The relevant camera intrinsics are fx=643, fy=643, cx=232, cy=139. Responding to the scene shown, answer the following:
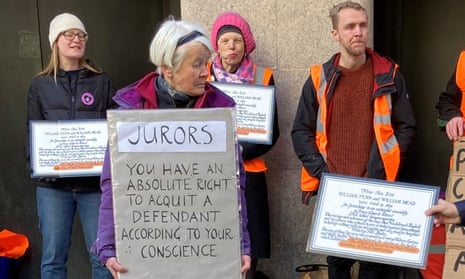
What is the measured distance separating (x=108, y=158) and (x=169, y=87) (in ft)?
1.25

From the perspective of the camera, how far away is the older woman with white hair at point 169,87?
2557 mm

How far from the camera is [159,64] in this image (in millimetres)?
2605

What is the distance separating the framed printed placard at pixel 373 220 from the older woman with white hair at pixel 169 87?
931mm

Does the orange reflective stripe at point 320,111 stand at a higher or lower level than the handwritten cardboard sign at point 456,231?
higher

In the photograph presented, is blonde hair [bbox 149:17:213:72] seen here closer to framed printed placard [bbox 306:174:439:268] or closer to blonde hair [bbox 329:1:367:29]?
framed printed placard [bbox 306:174:439:268]

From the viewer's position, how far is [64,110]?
4.11 meters

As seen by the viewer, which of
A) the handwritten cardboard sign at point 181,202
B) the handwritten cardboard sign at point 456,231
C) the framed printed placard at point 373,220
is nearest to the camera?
the handwritten cardboard sign at point 181,202

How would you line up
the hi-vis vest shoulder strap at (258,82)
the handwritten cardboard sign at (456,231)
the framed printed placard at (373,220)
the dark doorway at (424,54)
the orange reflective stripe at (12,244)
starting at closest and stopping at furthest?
the framed printed placard at (373,220) → the handwritten cardboard sign at (456,231) → the hi-vis vest shoulder strap at (258,82) → the dark doorway at (424,54) → the orange reflective stripe at (12,244)

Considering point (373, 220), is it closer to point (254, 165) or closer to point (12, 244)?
point (254, 165)

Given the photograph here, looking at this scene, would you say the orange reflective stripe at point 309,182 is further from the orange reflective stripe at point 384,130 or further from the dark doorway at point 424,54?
the dark doorway at point 424,54

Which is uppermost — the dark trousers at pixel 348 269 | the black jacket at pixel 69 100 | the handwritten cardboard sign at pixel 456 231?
the black jacket at pixel 69 100

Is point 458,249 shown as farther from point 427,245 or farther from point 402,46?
point 402,46

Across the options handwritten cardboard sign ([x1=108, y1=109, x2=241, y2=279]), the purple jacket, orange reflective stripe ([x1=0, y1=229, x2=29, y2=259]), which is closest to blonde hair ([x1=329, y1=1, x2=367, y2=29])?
the purple jacket

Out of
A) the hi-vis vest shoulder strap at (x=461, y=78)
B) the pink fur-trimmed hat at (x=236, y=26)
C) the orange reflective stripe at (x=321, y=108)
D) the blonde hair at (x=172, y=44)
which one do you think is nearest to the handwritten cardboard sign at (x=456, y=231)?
the hi-vis vest shoulder strap at (x=461, y=78)
